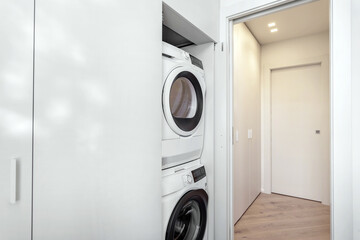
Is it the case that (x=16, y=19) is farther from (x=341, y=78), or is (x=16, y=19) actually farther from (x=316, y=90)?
(x=316, y=90)

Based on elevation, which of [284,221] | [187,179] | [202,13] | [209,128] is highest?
[202,13]

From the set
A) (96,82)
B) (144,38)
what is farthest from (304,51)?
(96,82)

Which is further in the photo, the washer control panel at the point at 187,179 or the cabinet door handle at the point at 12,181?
the washer control panel at the point at 187,179

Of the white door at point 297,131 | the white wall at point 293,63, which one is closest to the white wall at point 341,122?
the white wall at point 293,63

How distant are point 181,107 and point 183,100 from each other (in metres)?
0.07

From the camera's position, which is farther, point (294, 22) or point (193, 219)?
point (294, 22)

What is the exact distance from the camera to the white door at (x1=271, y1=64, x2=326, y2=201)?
121 inches

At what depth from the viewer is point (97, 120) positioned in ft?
2.72

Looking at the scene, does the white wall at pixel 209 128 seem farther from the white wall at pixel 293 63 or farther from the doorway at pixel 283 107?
the white wall at pixel 293 63

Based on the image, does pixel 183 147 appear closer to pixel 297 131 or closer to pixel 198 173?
pixel 198 173

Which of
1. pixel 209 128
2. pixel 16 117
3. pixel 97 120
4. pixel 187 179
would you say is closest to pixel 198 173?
pixel 187 179

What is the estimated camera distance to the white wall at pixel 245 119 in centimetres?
240

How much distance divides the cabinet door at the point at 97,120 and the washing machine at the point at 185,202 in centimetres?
13

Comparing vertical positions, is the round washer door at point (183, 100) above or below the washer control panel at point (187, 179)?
above
